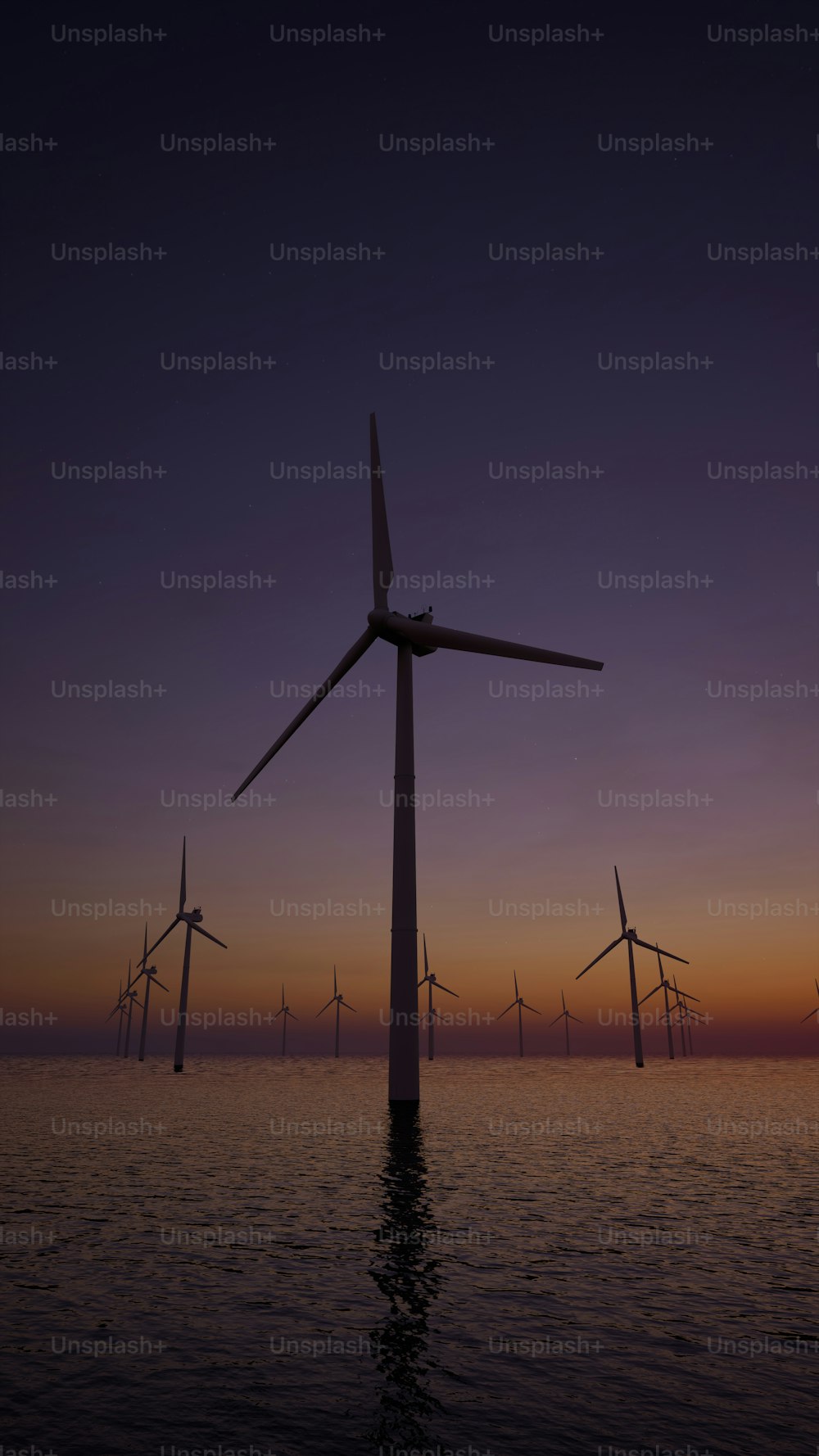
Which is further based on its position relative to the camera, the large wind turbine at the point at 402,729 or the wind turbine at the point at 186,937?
the wind turbine at the point at 186,937

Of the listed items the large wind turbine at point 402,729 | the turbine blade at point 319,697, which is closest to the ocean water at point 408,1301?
the large wind turbine at point 402,729

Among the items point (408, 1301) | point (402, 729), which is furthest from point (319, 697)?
point (408, 1301)

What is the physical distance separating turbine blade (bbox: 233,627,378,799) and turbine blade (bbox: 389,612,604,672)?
2.47m

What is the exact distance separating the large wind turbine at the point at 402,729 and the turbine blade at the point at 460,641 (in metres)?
0.06

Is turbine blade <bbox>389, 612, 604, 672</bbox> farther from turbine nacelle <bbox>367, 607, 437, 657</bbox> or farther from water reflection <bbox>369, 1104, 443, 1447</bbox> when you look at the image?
water reflection <bbox>369, 1104, 443, 1447</bbox>

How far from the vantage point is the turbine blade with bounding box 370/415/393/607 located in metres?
61.3

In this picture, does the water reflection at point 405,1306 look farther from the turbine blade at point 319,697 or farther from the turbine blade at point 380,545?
the turbine blade at point 380,545

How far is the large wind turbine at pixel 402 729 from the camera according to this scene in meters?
52.5

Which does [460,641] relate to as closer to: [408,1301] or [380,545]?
[380,545]

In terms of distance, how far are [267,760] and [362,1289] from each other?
4018cm

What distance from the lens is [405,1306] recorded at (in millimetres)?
18453

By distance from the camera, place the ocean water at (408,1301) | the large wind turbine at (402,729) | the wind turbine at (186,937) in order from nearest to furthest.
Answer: the ocean water at (408,1301), the large wind turbine at (402,729), the wind turbine at (186,937)

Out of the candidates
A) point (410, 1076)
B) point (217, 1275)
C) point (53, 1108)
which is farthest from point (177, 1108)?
point (217, 1275)

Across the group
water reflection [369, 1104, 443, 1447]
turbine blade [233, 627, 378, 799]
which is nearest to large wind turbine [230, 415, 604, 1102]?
turbine blade [233, 627, 378, 799]
